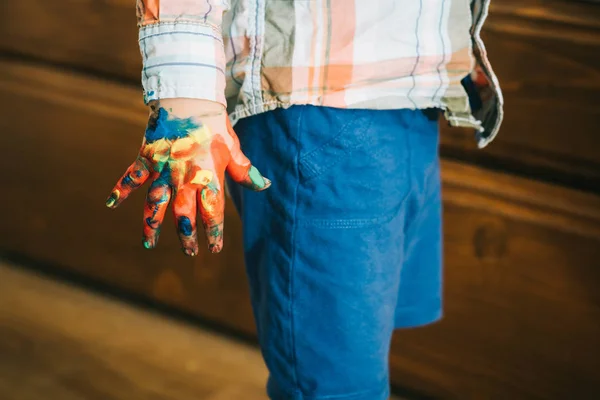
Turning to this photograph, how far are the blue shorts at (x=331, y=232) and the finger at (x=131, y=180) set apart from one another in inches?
4.9

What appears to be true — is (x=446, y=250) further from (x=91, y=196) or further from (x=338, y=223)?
(x=91, y=196)

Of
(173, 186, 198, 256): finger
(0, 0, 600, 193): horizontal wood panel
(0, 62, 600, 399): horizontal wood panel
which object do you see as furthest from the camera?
(0, 62, 600, 399): horizontal wood panel

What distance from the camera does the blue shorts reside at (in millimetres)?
567

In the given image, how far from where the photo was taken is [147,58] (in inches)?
19.9

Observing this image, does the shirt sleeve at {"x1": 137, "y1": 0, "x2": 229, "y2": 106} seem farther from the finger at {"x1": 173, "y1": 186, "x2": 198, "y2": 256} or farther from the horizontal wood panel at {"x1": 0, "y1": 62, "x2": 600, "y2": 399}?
the horizontal wood panel at {"x1": 0, "y1": 62, "x2": 600, "y2": 399}

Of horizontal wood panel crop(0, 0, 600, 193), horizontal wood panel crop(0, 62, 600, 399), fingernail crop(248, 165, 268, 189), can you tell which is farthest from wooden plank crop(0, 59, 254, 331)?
fingernail crop(248, 165, 268, 189)

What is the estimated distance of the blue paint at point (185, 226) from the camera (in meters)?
0.49

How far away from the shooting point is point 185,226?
49cm

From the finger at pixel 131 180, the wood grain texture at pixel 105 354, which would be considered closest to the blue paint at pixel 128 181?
the finger at pixel 131 180

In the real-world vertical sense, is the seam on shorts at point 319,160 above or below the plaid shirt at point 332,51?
below

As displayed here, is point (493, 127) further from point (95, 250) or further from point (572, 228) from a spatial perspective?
point (95, 250)

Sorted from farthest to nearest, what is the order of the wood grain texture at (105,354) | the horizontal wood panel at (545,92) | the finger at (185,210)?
the wood grain texture at (105,354), the horizontal wood panel at (545,92), the finger at (185,210)

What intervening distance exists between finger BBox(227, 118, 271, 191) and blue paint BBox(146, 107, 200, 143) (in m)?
0.03

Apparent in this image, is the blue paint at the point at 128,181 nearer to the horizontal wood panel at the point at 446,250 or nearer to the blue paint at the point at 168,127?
the blue paint at the point at 168,127
